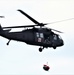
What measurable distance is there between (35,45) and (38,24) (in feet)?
14.9

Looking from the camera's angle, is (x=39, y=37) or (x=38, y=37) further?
(x=39, y=37)

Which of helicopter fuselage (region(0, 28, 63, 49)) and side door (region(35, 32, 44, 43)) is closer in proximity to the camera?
helicopter fuselage (region(0, 28, 63, 49))

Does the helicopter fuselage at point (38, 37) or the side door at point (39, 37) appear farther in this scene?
the side door at point (39, 37)

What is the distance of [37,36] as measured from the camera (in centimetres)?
13738

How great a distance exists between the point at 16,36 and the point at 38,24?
20.8 ft

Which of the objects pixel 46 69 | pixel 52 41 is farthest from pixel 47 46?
pixel 46 69

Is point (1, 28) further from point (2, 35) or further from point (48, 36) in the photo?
point (48, 36)

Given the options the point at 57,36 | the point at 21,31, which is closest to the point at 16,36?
the point at 21,31

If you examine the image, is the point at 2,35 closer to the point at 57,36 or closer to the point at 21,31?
the point at 21,31

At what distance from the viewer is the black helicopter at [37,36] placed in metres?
133

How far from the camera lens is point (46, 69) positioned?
14862 centimetres

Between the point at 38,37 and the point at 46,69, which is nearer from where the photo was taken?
the point at 38,37

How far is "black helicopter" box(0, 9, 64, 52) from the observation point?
132625 mm

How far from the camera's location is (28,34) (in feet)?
444
